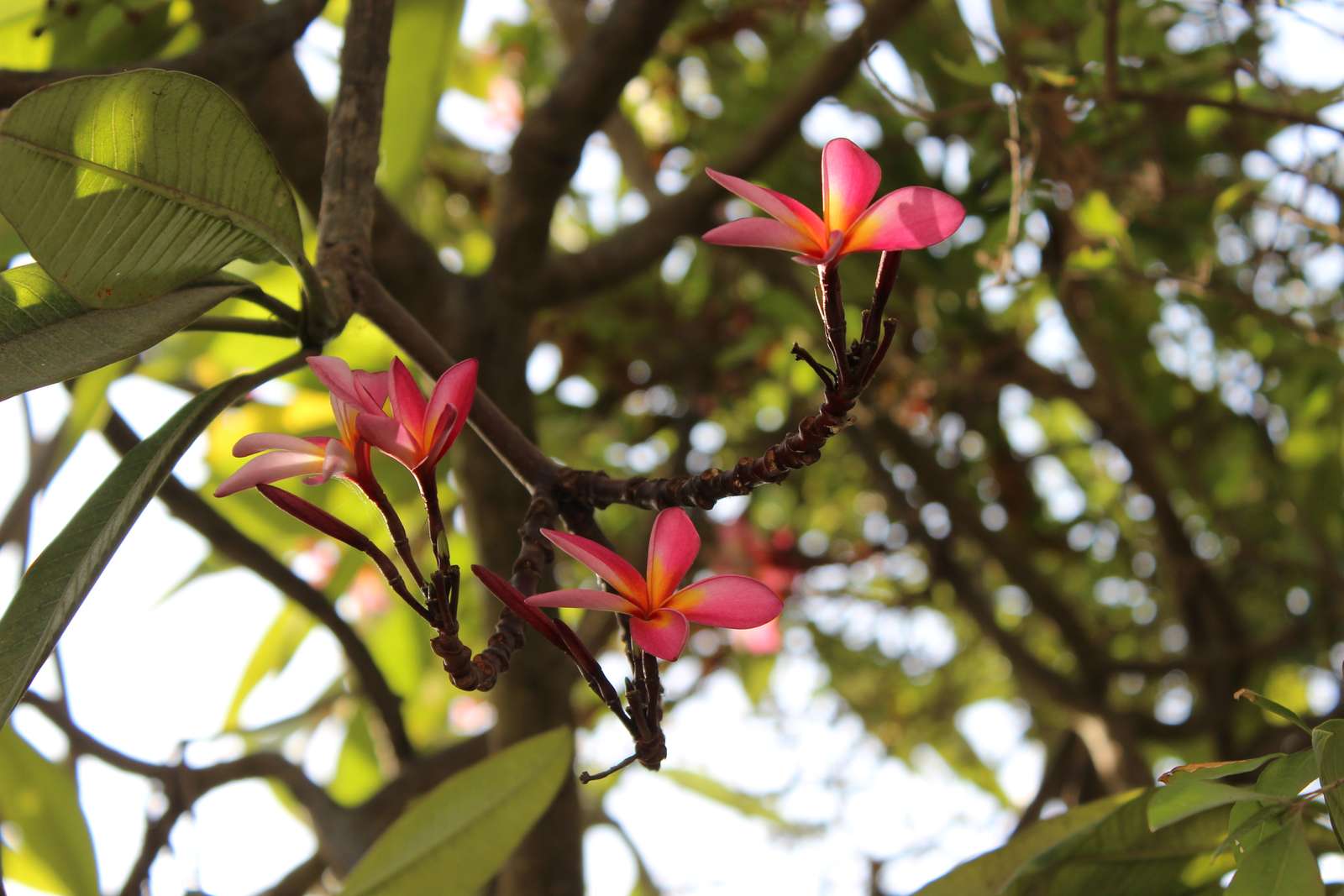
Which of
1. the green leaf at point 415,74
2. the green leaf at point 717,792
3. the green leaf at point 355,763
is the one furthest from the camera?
the green leaf at point 355,763

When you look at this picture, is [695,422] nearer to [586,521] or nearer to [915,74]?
[915,74]

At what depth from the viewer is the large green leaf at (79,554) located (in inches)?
13.8

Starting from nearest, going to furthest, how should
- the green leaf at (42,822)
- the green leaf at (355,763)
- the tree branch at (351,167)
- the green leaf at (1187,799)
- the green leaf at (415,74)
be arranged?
the green leaf at (1187,799) → the tree branch at (351,167) → the green leaf at (42,822) → the green leaf at (415,74) → the green leaf at (355,763)

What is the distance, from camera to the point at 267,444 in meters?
0.36

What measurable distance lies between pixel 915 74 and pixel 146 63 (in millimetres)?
793

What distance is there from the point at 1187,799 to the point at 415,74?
92 cm

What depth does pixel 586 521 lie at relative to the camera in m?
0.40

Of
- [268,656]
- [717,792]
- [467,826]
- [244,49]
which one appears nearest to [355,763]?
[268,656]

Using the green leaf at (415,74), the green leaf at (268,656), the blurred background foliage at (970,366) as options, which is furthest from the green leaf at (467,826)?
the green leaf at (268,656)

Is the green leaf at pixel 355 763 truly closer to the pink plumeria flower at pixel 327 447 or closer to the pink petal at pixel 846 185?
the pink plumeria flower at pixel 327 447

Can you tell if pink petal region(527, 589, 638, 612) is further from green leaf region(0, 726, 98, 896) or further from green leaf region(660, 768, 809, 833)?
green leaf region(660, 768, 809, 833)

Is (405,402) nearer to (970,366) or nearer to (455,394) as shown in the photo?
(455,394)

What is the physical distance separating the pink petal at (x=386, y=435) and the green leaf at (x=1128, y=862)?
0.34m

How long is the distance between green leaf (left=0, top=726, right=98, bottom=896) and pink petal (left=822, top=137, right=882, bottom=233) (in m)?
0.86
